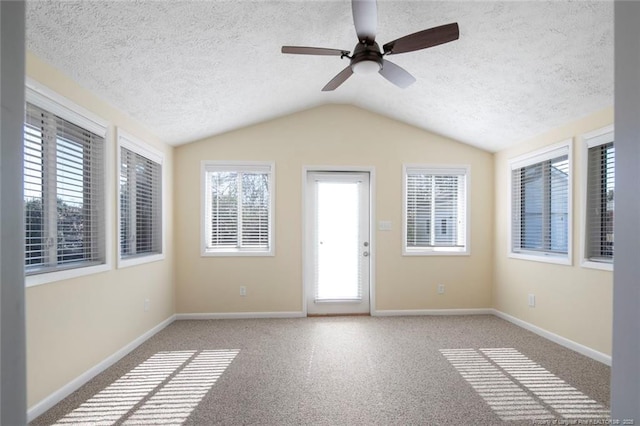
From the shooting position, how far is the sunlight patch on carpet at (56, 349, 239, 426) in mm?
2195

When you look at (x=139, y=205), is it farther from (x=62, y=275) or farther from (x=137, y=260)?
(x=62, y=275)

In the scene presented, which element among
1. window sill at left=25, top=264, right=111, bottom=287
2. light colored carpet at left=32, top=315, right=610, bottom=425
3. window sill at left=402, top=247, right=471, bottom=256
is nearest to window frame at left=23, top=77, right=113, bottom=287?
window sill at left=25, top=264, right=111, bottom=287

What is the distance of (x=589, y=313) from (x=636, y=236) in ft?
11.4

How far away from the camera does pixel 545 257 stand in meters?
3.82

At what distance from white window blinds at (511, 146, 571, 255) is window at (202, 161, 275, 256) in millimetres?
3255

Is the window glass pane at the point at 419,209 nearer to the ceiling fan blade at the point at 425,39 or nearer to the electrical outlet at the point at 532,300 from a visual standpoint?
the electrical outlet at the point at 532,300

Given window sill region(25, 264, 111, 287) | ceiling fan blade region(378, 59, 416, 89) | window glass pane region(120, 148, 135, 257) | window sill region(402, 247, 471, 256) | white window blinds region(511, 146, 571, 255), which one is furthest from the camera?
window sill region(402, 247, 471, 256)

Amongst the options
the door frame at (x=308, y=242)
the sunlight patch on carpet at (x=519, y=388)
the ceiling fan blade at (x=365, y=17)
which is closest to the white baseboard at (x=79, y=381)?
the door frame at (x=308, y=242)

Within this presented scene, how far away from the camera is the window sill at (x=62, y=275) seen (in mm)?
2152

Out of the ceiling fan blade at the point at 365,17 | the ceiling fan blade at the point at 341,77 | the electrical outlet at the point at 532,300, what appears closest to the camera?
the ceiling fan blade at the point at 365,17

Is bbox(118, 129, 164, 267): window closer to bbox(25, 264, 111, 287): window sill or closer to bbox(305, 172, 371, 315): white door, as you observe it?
bbox(25, 264, 111, 287): window sill

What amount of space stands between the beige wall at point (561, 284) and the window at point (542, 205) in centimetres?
10

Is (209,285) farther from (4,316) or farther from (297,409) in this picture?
(4,316)

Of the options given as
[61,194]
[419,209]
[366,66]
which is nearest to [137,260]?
[61,194]
